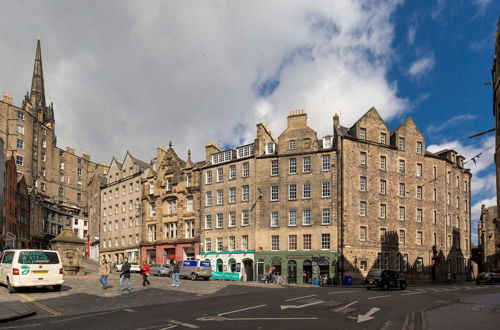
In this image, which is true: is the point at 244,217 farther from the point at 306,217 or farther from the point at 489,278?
the point at 489,278

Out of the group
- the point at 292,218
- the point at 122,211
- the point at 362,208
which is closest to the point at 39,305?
the point at 292,218

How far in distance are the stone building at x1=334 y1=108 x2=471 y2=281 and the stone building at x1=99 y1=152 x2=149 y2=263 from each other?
3345 centimetres

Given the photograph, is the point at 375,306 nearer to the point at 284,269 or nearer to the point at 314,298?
the point at 314,298

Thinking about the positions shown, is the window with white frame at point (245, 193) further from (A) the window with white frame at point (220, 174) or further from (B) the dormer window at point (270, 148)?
(B) the dormer window at point (270, 148)

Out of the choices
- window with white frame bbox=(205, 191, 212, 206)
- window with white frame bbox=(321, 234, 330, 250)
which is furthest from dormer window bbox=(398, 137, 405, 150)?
window with white frame bbox=(205, 191, 212, 206)

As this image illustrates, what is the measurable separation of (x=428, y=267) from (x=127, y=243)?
43.9m

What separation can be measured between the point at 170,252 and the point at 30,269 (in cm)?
4083

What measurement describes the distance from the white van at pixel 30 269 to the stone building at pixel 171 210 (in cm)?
3572

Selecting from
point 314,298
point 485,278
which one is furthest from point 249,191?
point 314,298

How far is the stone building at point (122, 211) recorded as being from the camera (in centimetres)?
6925

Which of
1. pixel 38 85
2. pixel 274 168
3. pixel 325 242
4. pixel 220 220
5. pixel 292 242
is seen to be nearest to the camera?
pixel 325 242

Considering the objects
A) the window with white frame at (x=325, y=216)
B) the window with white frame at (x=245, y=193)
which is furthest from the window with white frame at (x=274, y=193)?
the window with white frame at (x=325, y=216)

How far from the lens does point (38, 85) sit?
379 ft

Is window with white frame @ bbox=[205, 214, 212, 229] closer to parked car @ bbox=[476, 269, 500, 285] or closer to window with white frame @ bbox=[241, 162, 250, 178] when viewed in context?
window with white frame @ bbox=[241, 162, 250, 178]
